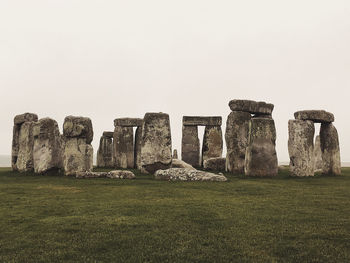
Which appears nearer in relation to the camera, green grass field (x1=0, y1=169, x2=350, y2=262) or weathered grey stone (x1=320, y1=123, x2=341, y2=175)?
green grass field (x1=0, y1=169, x2=350, y2=262)

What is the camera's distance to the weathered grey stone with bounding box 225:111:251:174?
50.0ft

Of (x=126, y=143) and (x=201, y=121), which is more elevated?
(x=201, y=121)

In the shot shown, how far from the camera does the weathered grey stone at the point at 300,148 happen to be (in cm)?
1317

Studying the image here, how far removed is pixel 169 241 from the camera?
434 cm

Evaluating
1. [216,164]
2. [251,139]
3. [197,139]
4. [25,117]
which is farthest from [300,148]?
[25,117]

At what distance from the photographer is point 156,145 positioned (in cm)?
1397

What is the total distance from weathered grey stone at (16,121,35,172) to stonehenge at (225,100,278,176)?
28.1 ft

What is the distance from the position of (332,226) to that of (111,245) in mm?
3211

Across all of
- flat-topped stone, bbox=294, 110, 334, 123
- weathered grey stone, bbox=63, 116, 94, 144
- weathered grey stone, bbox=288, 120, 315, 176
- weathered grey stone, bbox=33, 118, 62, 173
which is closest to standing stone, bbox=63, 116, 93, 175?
weathered grey stone, bbox=63, 116, 94, 144

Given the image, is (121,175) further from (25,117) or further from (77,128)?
(25,117)

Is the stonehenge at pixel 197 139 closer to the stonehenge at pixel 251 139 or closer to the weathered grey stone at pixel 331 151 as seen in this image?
the stonehenge at pixel 251 139

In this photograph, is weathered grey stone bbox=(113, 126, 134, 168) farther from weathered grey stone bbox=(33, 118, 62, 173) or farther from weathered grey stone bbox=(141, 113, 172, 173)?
weathered grey stone bbox=(33, 118, 62, 173)

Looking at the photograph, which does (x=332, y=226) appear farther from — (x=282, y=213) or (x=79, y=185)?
(x=79, y=185)

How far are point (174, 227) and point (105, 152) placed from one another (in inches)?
756
